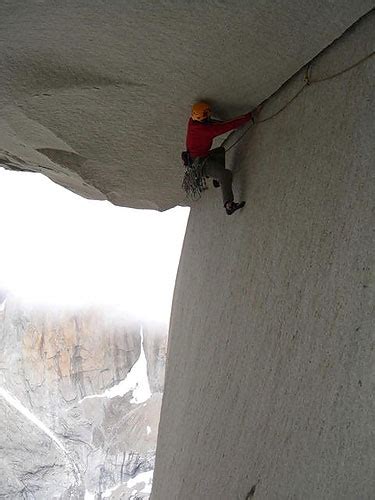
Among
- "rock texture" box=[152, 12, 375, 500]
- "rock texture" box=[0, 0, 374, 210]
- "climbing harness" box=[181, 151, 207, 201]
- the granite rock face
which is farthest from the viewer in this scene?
the granite rock face

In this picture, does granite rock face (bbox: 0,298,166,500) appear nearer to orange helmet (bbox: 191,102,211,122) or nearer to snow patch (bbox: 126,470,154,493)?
snow patch (bbox: 126,470,154,493)

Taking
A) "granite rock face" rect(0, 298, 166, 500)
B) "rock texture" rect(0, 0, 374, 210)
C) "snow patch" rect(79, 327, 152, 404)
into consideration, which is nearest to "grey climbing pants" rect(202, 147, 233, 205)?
"rock texture" rect(0, 0, 374, 210)

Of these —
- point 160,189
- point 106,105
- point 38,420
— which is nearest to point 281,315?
point 106,105

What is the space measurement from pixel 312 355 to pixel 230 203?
1.20 metres

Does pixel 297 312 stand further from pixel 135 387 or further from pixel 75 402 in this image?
pixel 135 387

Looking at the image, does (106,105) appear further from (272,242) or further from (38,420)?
(38,420)

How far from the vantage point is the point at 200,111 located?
265cm

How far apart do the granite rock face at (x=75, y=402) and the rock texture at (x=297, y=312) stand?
57.4 ft

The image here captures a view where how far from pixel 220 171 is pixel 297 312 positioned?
45.6 inches

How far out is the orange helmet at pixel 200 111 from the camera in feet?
Answer: 8.69

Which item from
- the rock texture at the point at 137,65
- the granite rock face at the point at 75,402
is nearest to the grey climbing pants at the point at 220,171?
the rock texture at the point at 137,65

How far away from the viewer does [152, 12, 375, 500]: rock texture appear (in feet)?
4.95

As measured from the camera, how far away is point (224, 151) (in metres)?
2.95

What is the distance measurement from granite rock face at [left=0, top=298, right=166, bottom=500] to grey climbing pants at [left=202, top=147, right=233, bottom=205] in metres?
17.9
